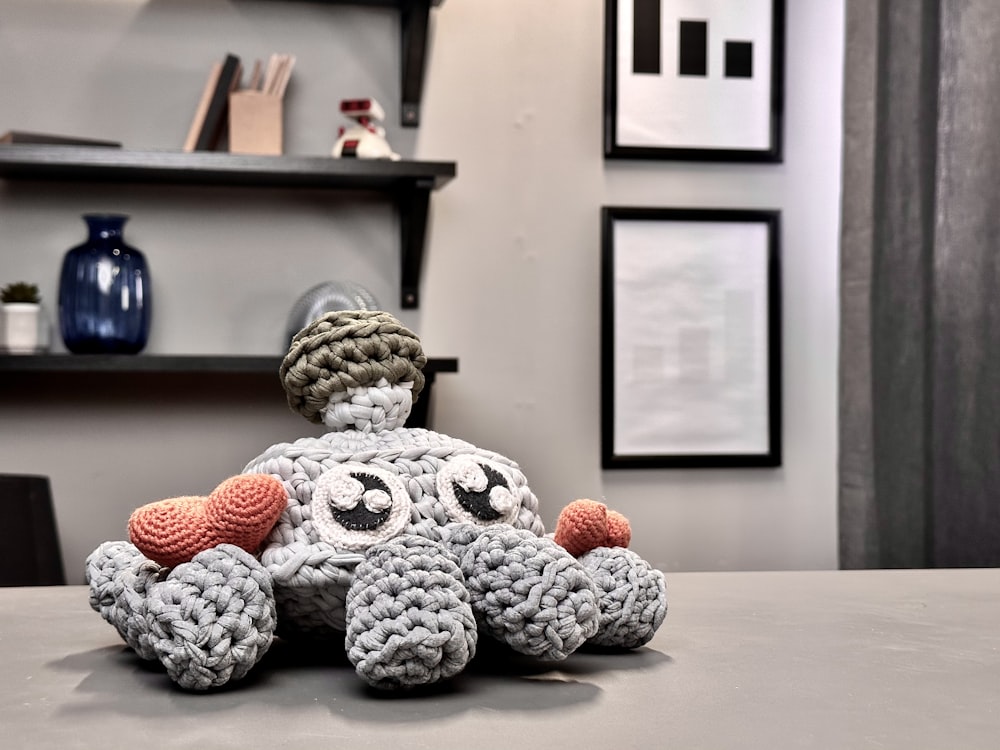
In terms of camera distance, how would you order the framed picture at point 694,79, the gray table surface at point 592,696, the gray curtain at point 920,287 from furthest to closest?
the framed picture at point 694,79, the gray curtain at point 920,287, the gray table surface at point 592,696

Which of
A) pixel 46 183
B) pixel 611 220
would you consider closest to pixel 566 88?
pixel 611 220

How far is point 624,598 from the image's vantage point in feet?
1.85

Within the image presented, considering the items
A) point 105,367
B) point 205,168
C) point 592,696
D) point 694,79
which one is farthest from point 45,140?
point 592,696

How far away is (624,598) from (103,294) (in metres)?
1.66

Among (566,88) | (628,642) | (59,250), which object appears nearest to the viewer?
(628,642)

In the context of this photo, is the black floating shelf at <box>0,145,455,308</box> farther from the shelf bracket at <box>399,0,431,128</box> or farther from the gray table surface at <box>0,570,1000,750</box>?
the gray table surface at <box>0,570,1000,750</box>

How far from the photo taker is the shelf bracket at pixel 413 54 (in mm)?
2129

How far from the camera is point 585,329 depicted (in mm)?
2303

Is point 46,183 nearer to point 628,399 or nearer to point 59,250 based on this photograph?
point 59,250

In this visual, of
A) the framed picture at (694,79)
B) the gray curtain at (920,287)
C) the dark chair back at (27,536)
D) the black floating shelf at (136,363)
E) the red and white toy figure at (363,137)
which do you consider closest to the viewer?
the dark chair back at (27,536)

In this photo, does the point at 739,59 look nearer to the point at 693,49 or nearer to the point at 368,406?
the point at 693,49

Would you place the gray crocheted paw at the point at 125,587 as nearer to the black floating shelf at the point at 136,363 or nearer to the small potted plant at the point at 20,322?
the black floating shelf at the point at 136,363

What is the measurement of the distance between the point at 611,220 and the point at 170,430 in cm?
99

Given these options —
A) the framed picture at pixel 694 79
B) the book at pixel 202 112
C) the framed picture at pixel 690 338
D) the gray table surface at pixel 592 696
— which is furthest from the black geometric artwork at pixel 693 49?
the gray table surface at pixel 592 696
